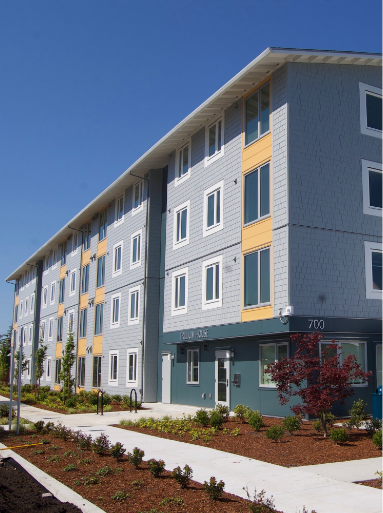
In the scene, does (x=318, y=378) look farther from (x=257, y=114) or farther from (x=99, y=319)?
(x=99, y=319)

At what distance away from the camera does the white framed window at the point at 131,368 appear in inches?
1203

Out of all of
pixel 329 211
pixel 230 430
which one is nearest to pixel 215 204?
pixel 329 211

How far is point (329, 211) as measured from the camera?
19734mm

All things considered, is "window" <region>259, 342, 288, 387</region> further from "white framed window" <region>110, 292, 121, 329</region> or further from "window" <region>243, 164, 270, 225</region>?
"white framed window" <region>110, 292, 121, 329</region>

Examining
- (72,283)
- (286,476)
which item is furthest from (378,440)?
(72,283)

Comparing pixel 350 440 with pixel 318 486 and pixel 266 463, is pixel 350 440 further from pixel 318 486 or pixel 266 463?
pixel 318 486

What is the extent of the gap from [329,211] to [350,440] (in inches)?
340

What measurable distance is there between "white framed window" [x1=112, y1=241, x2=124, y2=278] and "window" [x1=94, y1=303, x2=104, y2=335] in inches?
129

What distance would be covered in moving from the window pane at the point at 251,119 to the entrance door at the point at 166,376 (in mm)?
12075

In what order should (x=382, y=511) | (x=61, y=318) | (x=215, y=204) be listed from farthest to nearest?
(x=61, y=318)
(x=215, y=204)
(x=382, y=511)

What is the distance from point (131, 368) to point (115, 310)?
4952mm

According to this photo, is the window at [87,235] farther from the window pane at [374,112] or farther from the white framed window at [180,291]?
the window pane at [374,112]

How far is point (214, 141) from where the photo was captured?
2503 centimetres

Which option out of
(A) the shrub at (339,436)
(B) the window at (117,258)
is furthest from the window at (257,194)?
(B) the window at (117,258)
